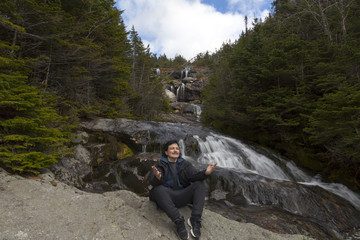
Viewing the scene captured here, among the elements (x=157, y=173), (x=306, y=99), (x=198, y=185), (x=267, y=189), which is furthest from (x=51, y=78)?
(x=306, y=99)

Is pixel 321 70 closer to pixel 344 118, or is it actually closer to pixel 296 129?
pixel 296 129

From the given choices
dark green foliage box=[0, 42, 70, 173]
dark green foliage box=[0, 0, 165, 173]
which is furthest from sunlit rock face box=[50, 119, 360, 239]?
dark green foliage box=[0, 42, 70, 173]

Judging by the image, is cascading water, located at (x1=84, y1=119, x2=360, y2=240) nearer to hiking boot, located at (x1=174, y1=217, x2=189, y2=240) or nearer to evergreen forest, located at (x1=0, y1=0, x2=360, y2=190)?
evergreen forest, located at (x1=0, y1=0, x2=360, y2=190)

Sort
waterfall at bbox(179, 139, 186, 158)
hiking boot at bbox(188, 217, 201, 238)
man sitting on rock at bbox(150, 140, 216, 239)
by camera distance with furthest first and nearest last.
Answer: waterfall at bbox(179, 139, 186, 158) → man sitting on rock at bbox(150, 140, 216, 239) → hiking boot at bbox(188, 217, 201, 238)

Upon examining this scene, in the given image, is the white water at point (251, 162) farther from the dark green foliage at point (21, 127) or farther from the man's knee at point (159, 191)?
the dark green foliage at point (21, 127)

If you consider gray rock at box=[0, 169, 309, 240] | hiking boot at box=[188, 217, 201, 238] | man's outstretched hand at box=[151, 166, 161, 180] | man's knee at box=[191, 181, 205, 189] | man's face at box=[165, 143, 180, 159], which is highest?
man's face at box=[165, 143, 180, 159]

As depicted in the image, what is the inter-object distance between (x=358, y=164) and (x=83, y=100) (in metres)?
15.4

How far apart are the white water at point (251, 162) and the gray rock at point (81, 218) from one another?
5951mm

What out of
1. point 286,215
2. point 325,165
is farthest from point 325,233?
point 325,165

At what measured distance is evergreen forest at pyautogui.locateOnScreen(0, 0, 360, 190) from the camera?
198 inches

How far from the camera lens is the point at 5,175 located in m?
4.12

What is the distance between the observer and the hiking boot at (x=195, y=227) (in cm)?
283

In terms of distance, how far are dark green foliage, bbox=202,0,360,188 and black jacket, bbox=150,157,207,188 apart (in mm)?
6505

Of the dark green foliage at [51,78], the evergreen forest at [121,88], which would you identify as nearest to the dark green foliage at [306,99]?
the evergreen forest at [121,88]
